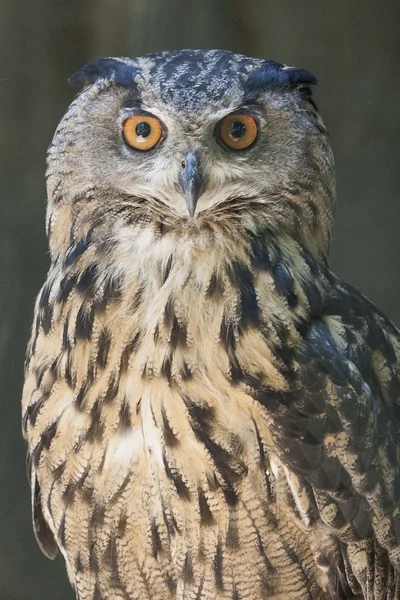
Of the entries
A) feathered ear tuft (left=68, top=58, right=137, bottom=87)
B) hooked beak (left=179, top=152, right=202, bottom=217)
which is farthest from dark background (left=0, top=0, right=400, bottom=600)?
hooked beak (left=179, top=152, right=202, bottom=217)

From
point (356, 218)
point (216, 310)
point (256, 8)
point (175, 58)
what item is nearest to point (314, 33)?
point (256, 8)

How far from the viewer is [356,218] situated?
2.16 meters

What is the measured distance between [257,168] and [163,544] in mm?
595

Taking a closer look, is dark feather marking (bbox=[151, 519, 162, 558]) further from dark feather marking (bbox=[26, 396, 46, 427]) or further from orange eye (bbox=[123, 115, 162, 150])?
orange eye (bbox=[123, 115, 162, 150])

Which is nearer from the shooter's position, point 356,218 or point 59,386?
point 59,386

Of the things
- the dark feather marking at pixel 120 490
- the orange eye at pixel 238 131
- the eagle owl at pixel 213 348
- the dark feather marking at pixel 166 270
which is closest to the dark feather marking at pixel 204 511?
the eagle owl at pixel 213 348

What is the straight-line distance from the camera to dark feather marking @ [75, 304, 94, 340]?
124 cm

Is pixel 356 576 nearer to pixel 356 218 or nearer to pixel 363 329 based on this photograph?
pixel 363 329

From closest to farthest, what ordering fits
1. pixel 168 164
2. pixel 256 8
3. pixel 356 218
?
pixel 168 164 < pixel 256 8 < pixel 356 218

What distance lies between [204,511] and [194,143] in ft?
1.77

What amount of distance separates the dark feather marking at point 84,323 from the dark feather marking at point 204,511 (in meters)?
0.29

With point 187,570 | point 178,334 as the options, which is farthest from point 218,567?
point 178,334

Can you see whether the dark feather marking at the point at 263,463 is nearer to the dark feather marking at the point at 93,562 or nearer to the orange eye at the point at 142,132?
the dark feather marking at the point at 93,562

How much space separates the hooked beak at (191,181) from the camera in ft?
Result: 3.67
